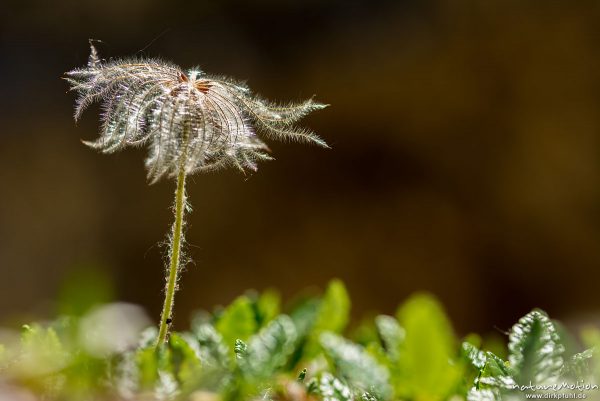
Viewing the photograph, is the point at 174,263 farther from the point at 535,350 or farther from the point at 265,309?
the point at 535,350

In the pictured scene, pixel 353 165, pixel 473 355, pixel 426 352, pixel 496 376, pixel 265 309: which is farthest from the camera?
pixel 353 165

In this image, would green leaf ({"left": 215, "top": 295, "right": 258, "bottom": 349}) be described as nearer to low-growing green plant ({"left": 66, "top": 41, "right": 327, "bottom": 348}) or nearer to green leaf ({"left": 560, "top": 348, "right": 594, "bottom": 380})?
low-growing green plant ({"left": 66, "top": 41, "right": 327, "bottom": 348})

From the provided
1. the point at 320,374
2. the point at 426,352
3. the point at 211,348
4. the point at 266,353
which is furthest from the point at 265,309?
the point at 426,352

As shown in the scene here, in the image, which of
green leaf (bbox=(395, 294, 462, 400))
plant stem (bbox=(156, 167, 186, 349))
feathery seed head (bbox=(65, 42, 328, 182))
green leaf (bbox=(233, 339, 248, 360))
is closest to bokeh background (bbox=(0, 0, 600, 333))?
feathery seed head (bbox=(65, 42, 328, 182))

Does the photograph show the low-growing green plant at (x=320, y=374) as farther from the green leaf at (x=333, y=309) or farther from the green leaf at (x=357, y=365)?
the green leaf at (x=333, y=309)

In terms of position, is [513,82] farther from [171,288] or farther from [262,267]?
[171,288]

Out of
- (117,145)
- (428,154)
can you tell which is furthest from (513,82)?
(117,145)
